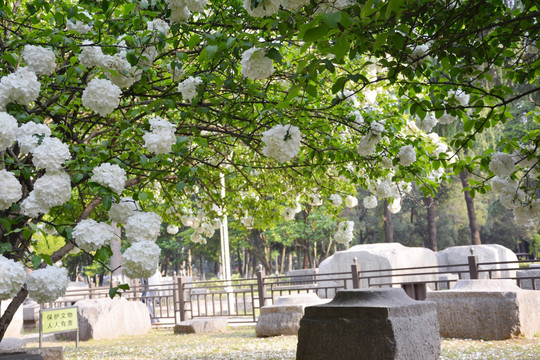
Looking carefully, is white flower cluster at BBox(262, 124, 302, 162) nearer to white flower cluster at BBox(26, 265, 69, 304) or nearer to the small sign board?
white flower cluster at BBox(26, 265, 69, 304)

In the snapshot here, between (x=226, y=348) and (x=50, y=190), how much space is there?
756cm

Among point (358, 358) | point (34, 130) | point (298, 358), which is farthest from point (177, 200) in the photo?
point (34, 130)

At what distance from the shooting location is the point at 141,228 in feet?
8.79

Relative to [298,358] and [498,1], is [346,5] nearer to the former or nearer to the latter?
[498,1]

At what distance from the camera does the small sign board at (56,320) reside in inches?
383

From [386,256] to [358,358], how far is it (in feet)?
40.7

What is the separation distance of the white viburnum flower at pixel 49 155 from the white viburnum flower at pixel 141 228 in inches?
18.3

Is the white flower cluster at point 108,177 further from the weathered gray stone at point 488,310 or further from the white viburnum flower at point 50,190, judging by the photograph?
the weathered gray stone at point 488,310

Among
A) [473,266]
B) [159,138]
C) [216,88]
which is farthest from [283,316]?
[159,138]

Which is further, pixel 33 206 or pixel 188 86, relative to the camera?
pixel 188 86

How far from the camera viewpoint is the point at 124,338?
1252 centimetres

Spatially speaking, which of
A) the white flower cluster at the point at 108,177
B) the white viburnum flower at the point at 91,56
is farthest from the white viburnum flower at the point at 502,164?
the white viburnum flower at the point at 91,56

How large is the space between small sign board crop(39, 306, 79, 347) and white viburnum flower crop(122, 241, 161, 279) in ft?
26.8

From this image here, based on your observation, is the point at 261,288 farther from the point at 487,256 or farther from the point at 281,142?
the point at 281,142
